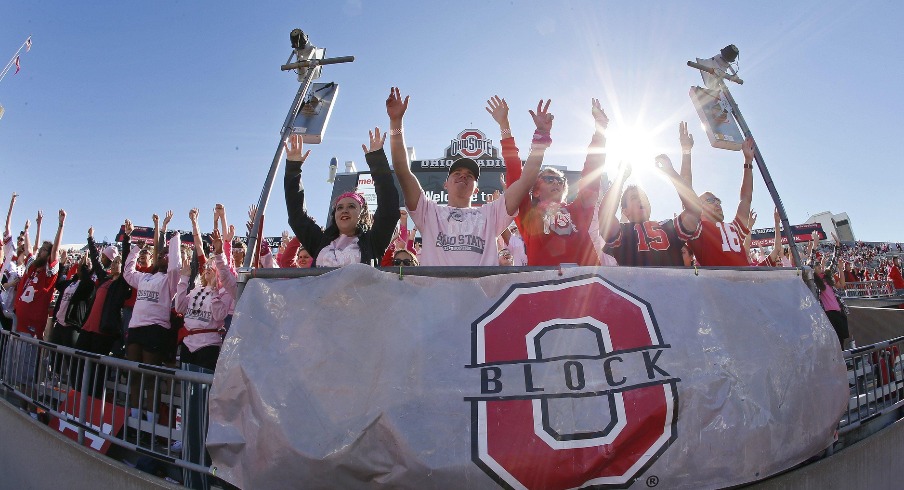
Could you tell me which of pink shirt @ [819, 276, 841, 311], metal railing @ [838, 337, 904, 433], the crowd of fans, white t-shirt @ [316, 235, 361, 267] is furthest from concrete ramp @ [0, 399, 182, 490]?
pink shirt @ [819, 276, 841, 311]

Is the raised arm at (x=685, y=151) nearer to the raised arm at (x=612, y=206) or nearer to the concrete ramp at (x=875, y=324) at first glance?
the raised arm at (x=612, y=206)

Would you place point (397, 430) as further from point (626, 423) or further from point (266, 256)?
point (266, 256)

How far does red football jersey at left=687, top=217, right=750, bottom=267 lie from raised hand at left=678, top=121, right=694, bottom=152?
84cm

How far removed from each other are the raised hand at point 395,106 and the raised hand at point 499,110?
0.73 metres

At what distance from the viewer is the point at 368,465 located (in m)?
2.01

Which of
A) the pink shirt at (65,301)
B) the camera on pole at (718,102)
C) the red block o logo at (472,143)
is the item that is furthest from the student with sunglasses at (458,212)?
the red block o logo at (472,143)

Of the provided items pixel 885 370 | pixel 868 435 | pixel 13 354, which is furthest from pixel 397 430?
pixel 13 354

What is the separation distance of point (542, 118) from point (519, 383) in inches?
79.9

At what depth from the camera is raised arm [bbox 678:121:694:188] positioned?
4.50 meters

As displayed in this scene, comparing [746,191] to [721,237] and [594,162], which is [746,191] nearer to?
[721,237]

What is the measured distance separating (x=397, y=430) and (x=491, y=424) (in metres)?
0.38

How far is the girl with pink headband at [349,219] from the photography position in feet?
10.6

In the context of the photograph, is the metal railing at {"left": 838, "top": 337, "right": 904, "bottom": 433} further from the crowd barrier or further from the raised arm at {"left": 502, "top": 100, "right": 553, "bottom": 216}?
the raised arm at {"left": 502, "top": 100, "right": 553, "bottom": 216}

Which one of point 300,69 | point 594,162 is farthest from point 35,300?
point 594,162
